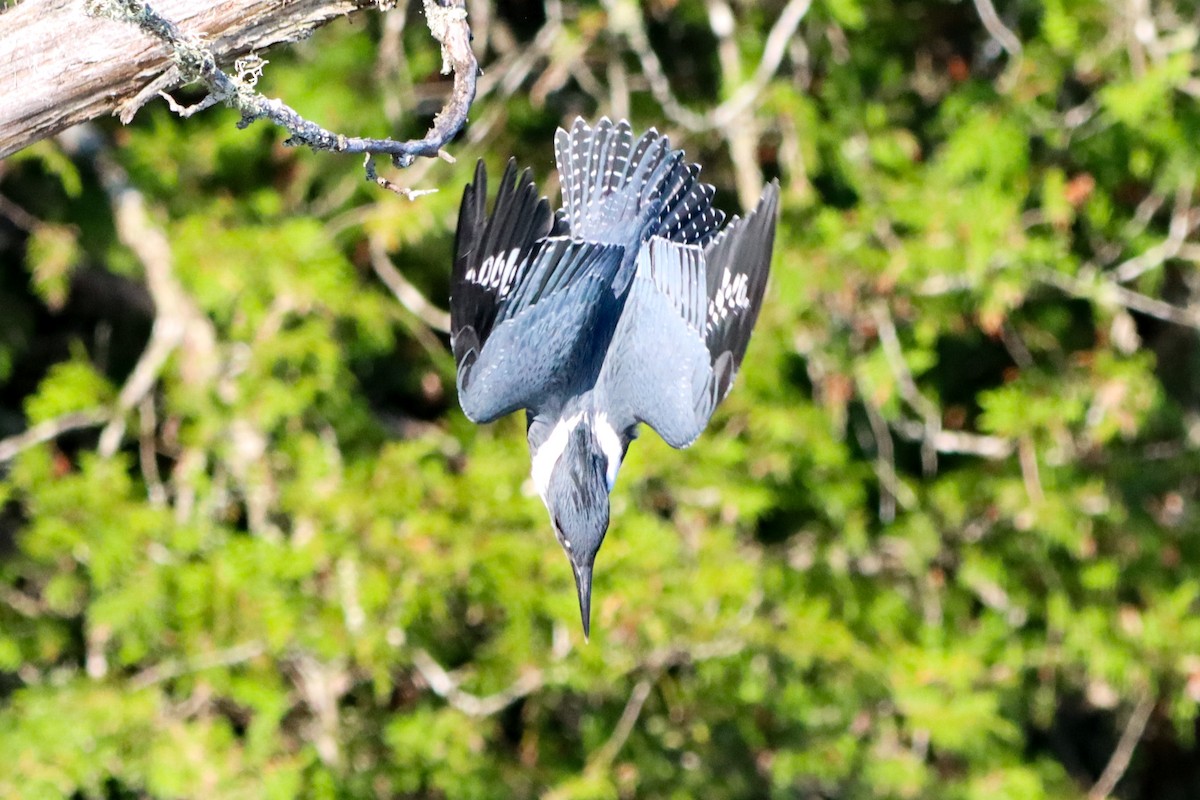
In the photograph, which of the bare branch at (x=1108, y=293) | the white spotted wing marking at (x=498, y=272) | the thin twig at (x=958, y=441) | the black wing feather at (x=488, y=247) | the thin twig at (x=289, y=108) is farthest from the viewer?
the thin twig at (x=958, y=441)

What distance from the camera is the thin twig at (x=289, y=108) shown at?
179 centimetres

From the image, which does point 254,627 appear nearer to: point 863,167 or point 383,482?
point 383,482

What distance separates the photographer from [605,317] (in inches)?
111

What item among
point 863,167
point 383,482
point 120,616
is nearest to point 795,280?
point 863,167

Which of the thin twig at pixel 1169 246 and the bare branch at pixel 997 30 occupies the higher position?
the bare branch at pixel 997 30

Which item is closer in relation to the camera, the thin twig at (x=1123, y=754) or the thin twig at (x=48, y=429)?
the thin twig at (x=48, y=429)

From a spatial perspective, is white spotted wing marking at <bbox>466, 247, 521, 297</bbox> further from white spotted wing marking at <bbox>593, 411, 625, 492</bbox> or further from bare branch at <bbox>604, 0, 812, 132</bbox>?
bare branch at <bbox>604, 0, 812, 132</bbox>

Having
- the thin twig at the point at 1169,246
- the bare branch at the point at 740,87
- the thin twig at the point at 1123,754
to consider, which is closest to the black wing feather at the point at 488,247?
the bare branch at the point at 740,87

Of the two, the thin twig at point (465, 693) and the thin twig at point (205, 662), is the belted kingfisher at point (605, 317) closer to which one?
the thin twig at point (465, 693)

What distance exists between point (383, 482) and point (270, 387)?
1.10ft

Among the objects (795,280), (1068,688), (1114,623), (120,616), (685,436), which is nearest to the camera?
(685,436)

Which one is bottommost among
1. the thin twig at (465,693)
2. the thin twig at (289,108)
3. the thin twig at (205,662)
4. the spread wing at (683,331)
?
the thin twig at (465,693)

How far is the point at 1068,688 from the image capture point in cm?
483

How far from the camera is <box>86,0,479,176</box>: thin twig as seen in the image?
179 cm
